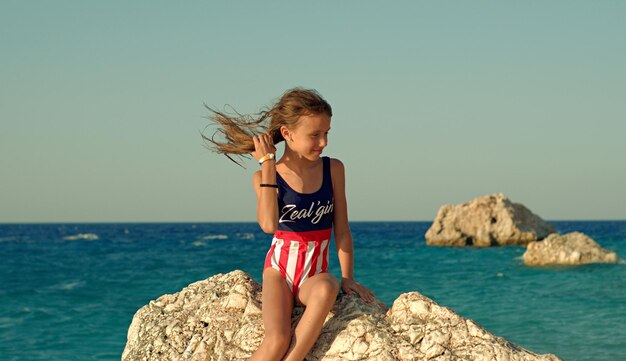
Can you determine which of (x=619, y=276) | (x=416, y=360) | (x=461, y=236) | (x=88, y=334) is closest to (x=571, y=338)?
(x=88, y=334)

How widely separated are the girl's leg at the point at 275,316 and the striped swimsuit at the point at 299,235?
0.08 metres

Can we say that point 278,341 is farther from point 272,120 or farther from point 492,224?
point 492,224

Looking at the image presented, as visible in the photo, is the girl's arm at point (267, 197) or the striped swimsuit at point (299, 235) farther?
the striped swimsuit at point (299, 235)

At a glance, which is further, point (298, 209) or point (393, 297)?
point (393, 297)

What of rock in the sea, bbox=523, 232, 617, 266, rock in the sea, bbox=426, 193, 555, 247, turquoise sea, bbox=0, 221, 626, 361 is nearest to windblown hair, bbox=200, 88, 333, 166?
turquoise sea, bbox=0, 221, 626, 361

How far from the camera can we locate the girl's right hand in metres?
4.73

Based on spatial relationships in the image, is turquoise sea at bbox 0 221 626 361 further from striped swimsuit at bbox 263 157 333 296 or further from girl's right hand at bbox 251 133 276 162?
girl's right hand at bbox 251 133 276 162

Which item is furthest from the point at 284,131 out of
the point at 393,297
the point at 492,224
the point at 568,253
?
the point at 492,224

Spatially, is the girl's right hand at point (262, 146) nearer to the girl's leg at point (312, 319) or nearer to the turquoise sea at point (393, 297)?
the girl's leg at point (312, 319)

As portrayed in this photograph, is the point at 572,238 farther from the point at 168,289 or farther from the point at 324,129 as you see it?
the point at 324,129

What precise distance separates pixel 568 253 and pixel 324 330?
23.6m

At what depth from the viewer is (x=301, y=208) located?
187 inches

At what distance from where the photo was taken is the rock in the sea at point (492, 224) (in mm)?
43344

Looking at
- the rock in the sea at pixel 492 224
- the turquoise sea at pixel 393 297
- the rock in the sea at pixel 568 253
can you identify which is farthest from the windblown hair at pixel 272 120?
the rock in the sea at pixel 492 224
